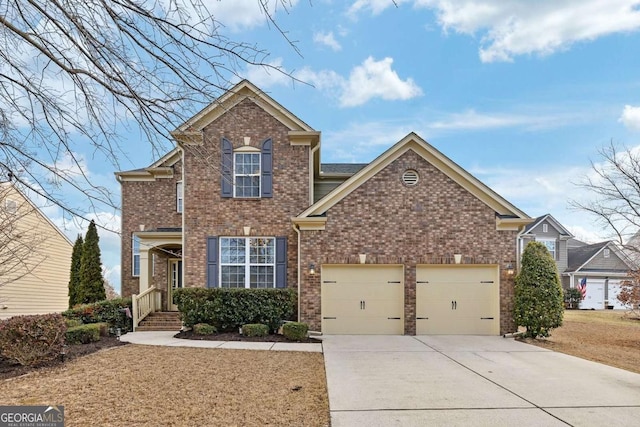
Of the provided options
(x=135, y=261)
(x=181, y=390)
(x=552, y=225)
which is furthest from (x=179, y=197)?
(x=552, y=225)

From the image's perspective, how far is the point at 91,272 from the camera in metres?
17.8

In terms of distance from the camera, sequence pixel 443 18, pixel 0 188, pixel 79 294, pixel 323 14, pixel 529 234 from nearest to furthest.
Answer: pixel 323 14, pixel 443 18, pixel 0 188, pixel 79 294, pixel 529 234

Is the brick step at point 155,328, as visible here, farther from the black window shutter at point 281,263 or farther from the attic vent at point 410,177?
the attic vent at point 410,177

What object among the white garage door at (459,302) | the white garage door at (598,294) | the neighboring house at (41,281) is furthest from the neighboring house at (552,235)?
the neighboring house at (41,281)

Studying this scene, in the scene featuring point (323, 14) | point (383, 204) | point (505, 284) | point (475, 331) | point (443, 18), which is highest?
point (443, 18)

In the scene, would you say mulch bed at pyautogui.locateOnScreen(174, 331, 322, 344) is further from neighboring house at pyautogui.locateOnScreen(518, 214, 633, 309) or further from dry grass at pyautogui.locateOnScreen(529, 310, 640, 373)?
neighboring house at pyautogui.locateOnScreen(518, 214, 633, 309)

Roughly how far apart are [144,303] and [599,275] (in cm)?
2973

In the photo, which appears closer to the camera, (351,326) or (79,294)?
(351,326)

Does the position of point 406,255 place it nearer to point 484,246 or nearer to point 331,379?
point 484,246

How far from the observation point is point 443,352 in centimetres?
1033

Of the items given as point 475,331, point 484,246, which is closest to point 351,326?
point 475,331

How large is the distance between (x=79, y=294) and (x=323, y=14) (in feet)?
55.8

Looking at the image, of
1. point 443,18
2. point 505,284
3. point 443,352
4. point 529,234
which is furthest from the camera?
point 529,234

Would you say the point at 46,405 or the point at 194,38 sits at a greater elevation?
the point at 194,38
